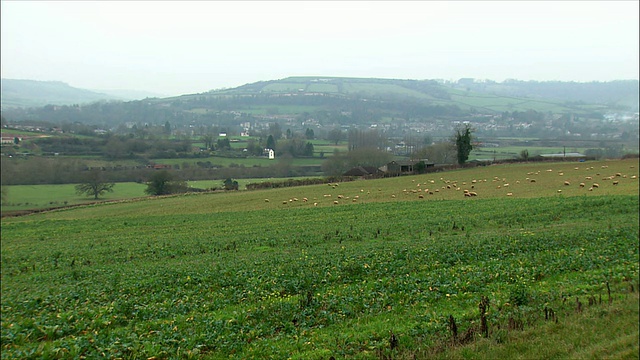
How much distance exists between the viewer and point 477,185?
148 feet

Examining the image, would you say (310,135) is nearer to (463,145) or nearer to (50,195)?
(463,145)

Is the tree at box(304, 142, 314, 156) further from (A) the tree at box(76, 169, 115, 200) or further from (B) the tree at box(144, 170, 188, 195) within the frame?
(A) the tree at box(76, 169, 115, 200)

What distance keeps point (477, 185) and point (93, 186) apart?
178 ft

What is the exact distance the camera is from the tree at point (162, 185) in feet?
224

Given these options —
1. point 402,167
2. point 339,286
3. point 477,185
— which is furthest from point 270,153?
point 339,286

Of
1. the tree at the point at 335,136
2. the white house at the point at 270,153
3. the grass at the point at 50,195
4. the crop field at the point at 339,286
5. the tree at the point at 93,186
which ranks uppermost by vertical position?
the tree at the point at 335,136

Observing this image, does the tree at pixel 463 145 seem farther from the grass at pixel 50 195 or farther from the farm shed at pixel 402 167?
the grass at pixel 50 195

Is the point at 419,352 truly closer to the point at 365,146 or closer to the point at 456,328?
the point at 456,328

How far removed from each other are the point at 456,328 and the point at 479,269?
494 centimetres

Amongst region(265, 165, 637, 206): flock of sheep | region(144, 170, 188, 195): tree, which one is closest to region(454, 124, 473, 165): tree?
region(265, 165, 637, 206): flock of sheep

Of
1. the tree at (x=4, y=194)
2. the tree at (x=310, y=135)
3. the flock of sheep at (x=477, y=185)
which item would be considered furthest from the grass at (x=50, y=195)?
the tree at (x=310, y=135)

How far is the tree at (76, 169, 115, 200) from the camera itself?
66.6m

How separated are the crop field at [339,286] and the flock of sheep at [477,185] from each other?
972cm

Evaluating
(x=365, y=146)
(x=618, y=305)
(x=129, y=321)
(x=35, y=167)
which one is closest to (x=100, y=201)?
(x=35, y=167)
